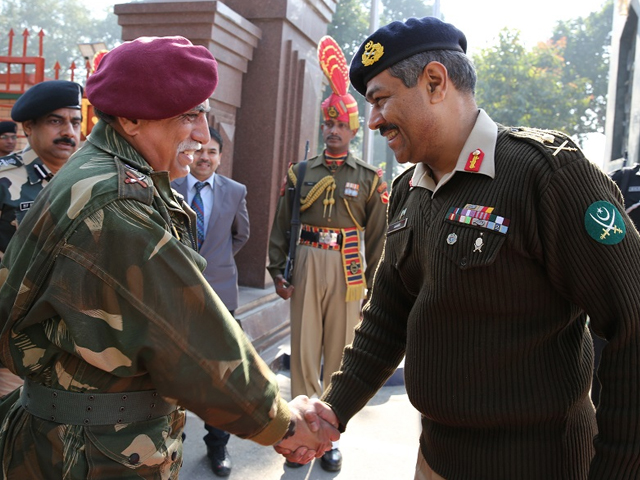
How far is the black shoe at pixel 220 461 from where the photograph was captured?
375cm

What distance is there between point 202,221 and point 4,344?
267 centimetres

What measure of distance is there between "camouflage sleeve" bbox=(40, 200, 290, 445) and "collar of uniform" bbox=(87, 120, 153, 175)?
18 cm

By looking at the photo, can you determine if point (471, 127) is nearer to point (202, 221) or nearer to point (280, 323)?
point (202, 221)

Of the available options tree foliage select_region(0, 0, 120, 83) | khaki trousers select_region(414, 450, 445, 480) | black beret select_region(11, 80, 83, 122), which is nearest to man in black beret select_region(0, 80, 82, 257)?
black beret select_region(11, 80, 83, 122)

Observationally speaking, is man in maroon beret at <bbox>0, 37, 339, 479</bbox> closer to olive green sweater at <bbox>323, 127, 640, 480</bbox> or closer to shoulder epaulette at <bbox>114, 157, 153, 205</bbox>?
shoulder epaulette at <bbox>114, 157, 153, 205</bbox>

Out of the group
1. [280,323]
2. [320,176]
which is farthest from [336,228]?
[280,323]

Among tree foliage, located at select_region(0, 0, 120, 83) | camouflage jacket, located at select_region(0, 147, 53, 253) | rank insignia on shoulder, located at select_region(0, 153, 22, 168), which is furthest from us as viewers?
tree foliage, located at select_region(0, 0, 120, 83)

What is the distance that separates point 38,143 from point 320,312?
90.7 inches

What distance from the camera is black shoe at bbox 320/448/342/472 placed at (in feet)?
12.9

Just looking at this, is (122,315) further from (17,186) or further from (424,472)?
(17,186)

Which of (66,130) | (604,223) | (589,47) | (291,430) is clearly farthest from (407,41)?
(589,47)

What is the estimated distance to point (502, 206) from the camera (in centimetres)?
161

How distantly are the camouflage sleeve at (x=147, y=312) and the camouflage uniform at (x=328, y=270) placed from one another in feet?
10.0

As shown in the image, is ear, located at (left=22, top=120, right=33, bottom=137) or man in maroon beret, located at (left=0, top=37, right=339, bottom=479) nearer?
man in maroon beret, located at (left=0, top=37, right=339, bottom=479)
